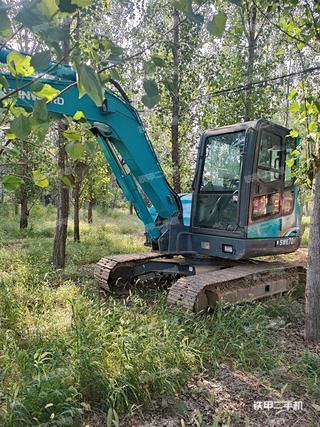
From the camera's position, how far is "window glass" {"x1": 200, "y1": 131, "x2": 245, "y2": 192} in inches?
202

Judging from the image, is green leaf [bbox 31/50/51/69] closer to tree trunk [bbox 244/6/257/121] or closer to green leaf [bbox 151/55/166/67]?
green leaf [bbox 151/55/166/67]

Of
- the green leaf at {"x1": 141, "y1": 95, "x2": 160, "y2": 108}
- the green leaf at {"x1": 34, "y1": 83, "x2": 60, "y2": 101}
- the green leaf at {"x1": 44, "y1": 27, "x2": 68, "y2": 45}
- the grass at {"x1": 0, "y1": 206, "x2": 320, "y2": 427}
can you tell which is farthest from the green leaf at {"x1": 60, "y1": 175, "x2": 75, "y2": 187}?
the grass at {"x1": 0, "y1": 206, "x2": 320, "y2": 427}

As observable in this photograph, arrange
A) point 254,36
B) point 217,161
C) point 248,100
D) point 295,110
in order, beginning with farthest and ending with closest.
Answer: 1. point 254,36
2. point 248,100
3. point 217,161
4. point 295,110

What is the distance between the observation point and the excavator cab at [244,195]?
4.88 meters

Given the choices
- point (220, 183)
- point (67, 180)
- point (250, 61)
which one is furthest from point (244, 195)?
point (250, 61)

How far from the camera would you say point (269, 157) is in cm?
513

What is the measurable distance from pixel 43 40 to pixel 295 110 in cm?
330

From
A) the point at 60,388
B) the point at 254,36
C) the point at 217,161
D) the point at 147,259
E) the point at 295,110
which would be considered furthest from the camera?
the point at 254,36

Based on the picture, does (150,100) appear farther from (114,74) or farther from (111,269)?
(111,269)

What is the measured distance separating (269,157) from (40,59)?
4.72 metres

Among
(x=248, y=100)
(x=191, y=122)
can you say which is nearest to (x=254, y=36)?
(x=248, y=100)

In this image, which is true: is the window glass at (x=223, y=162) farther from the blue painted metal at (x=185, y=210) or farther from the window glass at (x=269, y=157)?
the blue painted metal at (x=185, y=210)

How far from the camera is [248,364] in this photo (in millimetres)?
3256

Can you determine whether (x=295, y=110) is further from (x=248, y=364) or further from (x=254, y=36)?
(x=254, y=36)
